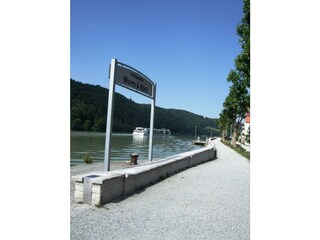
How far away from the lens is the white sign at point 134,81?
560cm

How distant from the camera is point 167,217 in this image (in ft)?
11.2

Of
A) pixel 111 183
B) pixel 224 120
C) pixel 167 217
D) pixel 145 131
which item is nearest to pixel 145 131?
pixel 145 131

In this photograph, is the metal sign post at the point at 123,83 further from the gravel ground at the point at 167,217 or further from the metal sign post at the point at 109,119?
the gravel ground at the point at 167,217

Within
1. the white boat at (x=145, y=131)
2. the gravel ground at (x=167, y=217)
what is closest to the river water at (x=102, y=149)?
the gravel ground at (x=167, y=217)

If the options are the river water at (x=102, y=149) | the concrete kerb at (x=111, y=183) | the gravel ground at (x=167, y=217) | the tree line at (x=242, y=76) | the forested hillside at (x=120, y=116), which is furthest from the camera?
the river water at (x=102, y=149)

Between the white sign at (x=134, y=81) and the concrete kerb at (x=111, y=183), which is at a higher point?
the white sign at (x=134, y=81)

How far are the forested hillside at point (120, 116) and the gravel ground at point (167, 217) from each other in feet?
8.39

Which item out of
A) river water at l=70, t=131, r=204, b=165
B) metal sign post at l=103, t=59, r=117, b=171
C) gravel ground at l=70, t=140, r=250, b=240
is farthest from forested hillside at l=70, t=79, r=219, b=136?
gravel ground at l=70, t=140, r=250, b=240

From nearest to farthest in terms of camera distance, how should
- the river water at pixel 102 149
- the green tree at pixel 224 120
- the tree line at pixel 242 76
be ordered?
the tree line at pixel 242 76 → the river water at pixel 102 149 → the green tree at pixel 224 120

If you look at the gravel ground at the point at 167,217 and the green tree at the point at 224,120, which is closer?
the gravel ground at the point at 167,217

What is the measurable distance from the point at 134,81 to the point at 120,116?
33041 mm
